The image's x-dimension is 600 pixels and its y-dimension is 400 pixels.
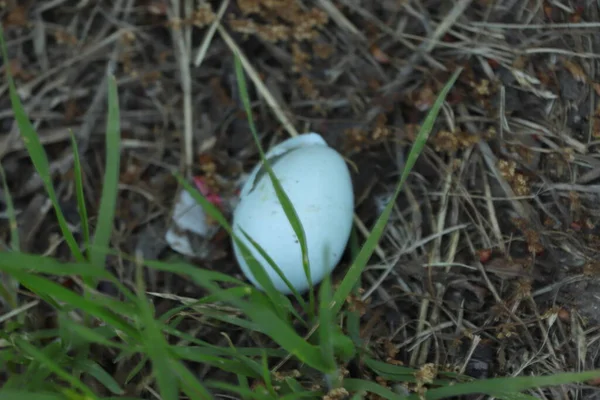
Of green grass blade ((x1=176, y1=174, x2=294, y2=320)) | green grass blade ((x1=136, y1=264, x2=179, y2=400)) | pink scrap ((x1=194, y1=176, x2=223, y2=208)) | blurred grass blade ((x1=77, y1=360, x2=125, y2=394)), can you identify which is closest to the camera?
green grass blade ((x1=136, y1=264, x2=179, y2=400))

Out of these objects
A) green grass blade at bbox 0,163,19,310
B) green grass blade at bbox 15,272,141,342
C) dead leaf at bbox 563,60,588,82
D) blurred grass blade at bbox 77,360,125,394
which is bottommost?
blurred grass blade at bbox 77,360,125,394

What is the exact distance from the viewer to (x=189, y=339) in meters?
1.03

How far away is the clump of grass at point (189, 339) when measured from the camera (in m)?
0.92

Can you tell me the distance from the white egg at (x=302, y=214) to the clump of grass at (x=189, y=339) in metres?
0.09

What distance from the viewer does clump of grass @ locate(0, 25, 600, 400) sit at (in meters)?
0.92

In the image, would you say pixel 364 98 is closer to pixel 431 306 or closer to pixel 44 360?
pixel 431 306

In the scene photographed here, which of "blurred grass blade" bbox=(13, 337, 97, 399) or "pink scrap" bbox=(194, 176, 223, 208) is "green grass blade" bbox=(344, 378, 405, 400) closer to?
"blurred grass blade" bbox=(13, 337, 97, 399)

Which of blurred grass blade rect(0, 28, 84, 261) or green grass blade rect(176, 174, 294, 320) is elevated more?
blurred grass blade rect(0, 28, 84, 261)

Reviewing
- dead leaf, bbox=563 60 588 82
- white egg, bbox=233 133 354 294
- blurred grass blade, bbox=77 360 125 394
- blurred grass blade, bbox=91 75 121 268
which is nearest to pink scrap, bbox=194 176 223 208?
white egg, bbox=233 133 354 294

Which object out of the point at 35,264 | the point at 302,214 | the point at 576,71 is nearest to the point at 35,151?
the point at 35,264

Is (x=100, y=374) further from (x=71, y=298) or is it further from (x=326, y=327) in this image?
(x=326, y=327)

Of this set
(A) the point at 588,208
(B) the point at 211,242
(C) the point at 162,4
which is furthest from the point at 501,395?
(C) the point at 162,4

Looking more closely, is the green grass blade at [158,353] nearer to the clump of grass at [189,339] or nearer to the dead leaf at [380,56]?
the clump of grass at [189,339]

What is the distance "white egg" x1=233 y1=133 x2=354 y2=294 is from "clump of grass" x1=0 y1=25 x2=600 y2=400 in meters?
0.09
